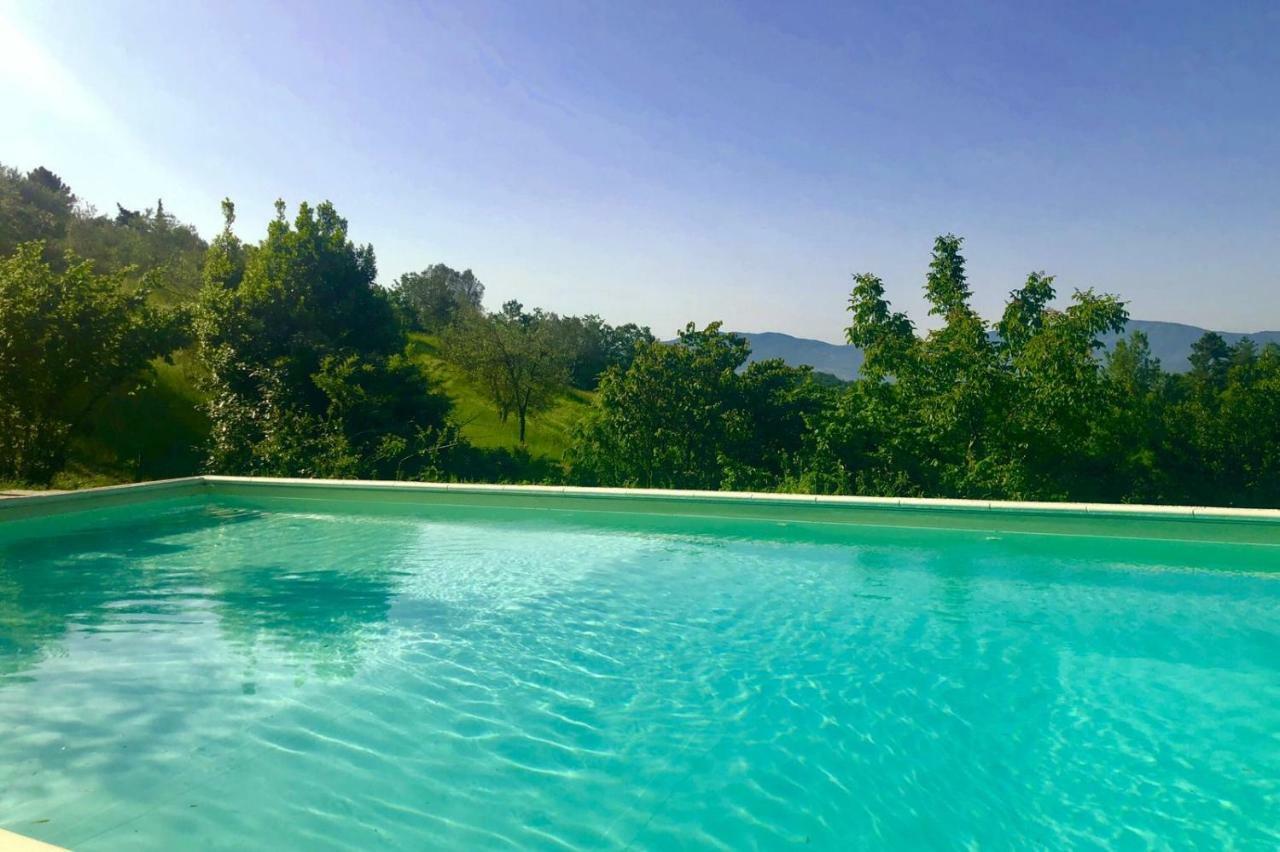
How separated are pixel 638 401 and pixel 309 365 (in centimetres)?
587

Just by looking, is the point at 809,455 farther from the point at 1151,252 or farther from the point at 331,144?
the point at 331,144

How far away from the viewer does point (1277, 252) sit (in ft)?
36.6

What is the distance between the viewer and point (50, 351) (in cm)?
953

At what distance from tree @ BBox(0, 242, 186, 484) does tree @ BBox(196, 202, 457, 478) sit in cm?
140

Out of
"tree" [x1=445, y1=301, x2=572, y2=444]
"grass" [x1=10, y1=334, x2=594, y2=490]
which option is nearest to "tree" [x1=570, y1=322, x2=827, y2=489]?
"grass" [x1=10, y1=334, x2=594, y2=490]

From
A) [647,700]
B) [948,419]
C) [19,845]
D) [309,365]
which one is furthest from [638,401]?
[19,845]

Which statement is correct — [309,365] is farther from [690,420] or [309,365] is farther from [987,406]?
[987,406]

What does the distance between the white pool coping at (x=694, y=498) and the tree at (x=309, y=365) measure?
92 cm

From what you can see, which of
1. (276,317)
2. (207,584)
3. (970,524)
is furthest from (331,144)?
(970,524)

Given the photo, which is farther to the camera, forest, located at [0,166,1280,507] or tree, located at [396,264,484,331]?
tree, located at [396,264,484,331]

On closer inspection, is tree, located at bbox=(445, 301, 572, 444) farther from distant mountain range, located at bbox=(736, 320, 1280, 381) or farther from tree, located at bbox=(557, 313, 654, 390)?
distant mountain range, located at bbox=(736, 320, 1280, 381)

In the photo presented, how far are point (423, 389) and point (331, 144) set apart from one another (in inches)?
166

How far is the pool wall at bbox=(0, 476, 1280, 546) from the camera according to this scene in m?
Result: 6.27

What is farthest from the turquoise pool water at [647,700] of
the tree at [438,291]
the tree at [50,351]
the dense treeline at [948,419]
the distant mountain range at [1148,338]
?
the tree at [438,291]
